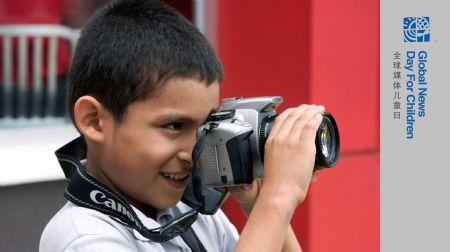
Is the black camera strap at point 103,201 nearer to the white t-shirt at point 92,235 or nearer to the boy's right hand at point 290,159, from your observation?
the white t-shirt at point 92,235

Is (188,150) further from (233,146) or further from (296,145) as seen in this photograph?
(296,145)

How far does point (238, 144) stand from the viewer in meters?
1.46

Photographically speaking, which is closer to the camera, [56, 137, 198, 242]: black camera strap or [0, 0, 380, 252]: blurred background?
[56, 137, 198, 242]: black camera strap

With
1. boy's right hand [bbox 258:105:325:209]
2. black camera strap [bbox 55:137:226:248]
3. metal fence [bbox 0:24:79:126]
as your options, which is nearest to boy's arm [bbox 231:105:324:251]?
boy's right hand [bbox 258:105:325:209]

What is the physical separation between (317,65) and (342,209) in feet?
1.86

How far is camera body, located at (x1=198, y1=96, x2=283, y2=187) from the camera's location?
1.46 m

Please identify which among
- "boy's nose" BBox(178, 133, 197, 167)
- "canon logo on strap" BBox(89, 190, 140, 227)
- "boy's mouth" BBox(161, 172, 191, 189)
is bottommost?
"canon logo on strap" BBox(89, 190, 140, 227)

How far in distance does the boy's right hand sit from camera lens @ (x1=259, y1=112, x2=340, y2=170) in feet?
0.09

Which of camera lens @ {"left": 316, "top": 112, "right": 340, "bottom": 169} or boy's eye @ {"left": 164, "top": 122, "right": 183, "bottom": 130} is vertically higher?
boy's eye @ {"left": 164, "top": 122, "right": 183, "bottom": 130}

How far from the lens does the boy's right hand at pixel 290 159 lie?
4.63 ft

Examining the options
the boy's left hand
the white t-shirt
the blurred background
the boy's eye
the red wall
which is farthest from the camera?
the red wall

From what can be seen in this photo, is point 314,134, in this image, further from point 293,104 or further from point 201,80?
point 293,104
